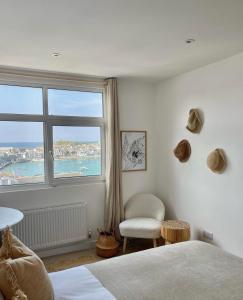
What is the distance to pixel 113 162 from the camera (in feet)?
12.3

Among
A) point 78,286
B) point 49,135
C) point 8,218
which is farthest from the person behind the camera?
point 49,135

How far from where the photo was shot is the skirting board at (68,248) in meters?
3.50

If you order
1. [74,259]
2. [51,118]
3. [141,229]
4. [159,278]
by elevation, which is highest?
[51,118]

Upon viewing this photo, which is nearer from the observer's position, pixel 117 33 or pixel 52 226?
pixel 117 33

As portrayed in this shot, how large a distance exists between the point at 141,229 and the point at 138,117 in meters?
1.67

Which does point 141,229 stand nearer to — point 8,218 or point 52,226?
point 52,226

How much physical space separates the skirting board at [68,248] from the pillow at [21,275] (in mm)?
2171

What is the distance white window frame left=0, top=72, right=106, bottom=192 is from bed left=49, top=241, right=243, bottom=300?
1.85 m

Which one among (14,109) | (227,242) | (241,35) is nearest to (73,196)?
(14,109)

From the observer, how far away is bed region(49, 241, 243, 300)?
5.13 ft

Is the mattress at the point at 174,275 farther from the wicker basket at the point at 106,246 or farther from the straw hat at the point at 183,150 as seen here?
the straw hat at the point at 183,150

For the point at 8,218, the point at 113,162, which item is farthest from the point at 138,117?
the point at 8,218

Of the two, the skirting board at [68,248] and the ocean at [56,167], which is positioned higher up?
the ocean at [56,167]

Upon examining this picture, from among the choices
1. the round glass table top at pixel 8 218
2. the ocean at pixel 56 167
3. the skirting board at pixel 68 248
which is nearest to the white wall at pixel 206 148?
the ocean at pixel 56 167
